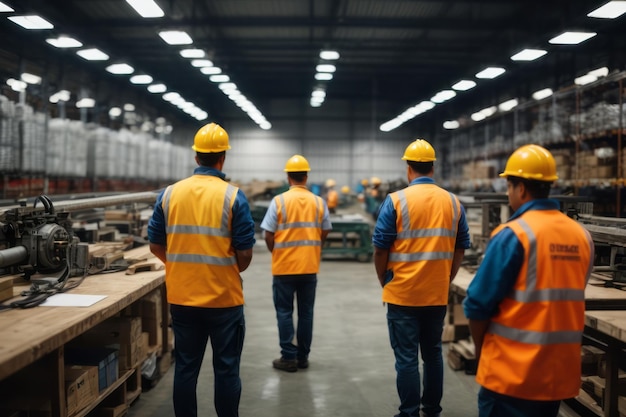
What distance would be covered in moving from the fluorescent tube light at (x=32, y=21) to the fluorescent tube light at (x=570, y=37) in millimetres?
8149

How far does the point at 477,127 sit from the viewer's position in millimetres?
18750

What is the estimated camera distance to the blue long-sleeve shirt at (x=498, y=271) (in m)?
2.30

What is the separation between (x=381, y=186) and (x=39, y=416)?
45.9 feet

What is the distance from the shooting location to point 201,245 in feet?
10.8

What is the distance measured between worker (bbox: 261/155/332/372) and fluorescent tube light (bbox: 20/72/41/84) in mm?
7182

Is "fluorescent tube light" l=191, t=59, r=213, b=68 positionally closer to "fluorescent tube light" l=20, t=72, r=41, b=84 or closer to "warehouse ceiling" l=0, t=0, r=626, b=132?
"warehouse ceiling" l=0, t=0, r=626, b=132

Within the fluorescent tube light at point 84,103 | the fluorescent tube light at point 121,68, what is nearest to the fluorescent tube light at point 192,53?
the fluorescent tube light at point 121,68

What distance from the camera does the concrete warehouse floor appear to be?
4.45 m

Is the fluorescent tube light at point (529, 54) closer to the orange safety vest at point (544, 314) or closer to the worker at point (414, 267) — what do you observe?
the worker at point (414, 267)

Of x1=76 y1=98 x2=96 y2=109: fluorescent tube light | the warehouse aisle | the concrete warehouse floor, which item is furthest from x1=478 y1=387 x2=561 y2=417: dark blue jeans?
x1=76 y1=98 x2=96 y2=109: fluorescent tube light

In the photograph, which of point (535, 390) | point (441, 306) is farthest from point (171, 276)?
point (535, 390)

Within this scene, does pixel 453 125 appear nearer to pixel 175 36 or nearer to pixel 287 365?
pixel 175 36

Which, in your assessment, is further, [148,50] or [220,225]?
[148,50]

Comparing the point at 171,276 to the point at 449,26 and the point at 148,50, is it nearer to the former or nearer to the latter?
the point at 449,26
